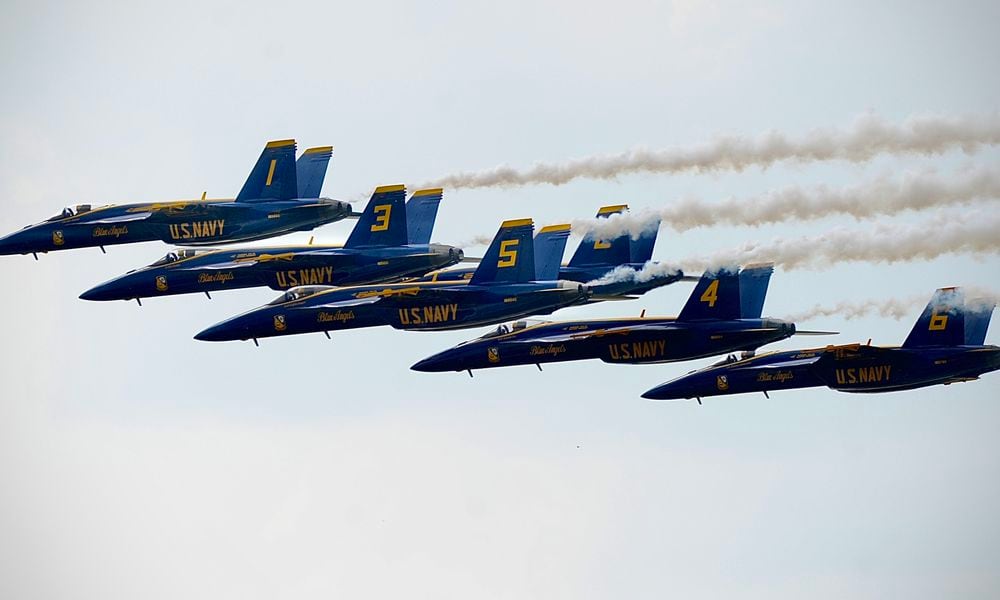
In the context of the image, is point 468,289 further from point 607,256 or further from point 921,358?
point 921,358

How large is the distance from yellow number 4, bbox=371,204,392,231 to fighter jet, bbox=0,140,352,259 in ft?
4.95

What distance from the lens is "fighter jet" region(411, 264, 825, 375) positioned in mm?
89688

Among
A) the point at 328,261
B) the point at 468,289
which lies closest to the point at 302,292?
the point at 328,261

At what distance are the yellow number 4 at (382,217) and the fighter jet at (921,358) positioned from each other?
17001 mm

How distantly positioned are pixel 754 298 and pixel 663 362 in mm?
4441

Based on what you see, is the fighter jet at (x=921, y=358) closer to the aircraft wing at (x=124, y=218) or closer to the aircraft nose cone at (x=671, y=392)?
the aircraft nose cone at (x=671, y=392)

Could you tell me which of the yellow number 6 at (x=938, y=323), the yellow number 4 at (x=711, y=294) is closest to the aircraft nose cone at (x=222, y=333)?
the yellow number 4 at (x=711, y=294)

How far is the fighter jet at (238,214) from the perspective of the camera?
9175cm

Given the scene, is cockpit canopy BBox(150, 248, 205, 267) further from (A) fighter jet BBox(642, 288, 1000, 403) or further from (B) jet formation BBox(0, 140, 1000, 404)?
(A) fighter jet BBox(642, 288, 1000, 403)

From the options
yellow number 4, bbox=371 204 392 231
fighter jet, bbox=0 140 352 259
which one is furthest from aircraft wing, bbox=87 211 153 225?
yellow number 4, bbox=371 204 392 231

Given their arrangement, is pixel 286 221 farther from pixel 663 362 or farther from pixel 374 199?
pixel 663 362

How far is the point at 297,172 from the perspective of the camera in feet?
307

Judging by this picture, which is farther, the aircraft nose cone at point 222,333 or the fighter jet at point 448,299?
the aircraft nose cone at point 222,333

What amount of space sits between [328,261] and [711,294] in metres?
15.5
